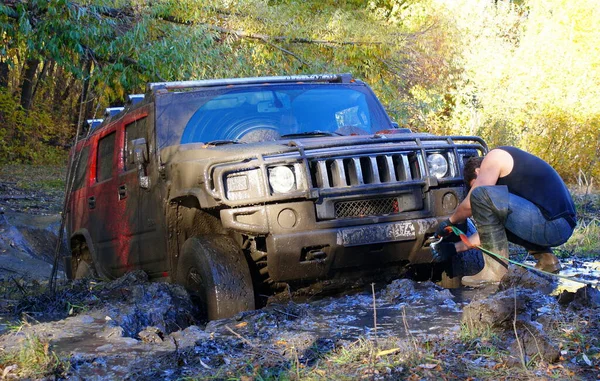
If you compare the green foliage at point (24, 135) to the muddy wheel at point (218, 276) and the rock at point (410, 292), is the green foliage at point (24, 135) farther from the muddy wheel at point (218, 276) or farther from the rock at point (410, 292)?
the rock at point (410, 292)

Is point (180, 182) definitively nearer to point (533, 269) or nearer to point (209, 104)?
point (209, 104)

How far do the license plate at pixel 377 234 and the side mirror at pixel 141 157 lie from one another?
169 centimetres

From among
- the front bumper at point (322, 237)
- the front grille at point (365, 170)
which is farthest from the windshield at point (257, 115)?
the front bumper at point (322, 237)

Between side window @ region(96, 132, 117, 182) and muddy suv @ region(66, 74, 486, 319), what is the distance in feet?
1.56

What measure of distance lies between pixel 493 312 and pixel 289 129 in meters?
2.59

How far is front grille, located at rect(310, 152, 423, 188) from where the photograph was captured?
211 inches

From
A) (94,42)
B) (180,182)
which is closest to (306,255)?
(180,182)

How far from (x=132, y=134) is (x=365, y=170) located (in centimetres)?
228

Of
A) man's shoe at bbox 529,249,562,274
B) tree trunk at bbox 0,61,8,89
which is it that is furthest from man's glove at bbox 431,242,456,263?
tree trunk at bbox 0,61,8,89

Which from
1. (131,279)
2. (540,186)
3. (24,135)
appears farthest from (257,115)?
(24,135)

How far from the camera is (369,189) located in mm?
5395

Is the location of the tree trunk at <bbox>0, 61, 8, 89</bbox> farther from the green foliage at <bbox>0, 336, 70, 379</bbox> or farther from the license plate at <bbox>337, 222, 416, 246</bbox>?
the green foliage at <bbox>0, 336, 70, 379</bbox>

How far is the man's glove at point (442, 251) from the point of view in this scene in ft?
18.6

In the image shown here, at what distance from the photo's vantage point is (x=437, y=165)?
18.8 feet
